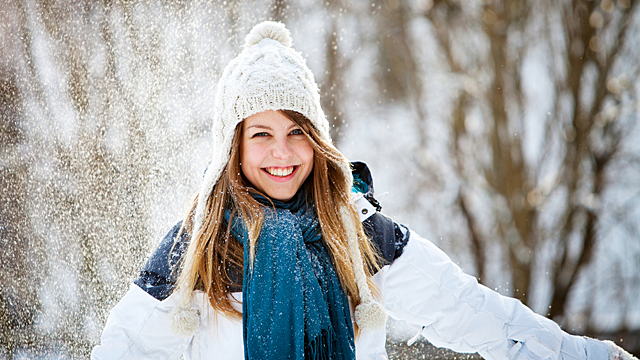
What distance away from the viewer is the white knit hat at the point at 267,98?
153 centimetres

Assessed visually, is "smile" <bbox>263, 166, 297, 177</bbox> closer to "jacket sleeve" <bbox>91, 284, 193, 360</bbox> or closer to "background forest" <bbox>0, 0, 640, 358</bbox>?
"jacket sleeve" <bbox>91, 284, 193, 360</bbox>

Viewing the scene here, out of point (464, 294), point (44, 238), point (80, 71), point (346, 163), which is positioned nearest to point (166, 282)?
point (346, 163)

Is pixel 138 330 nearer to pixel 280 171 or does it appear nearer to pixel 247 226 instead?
pixel 247 226

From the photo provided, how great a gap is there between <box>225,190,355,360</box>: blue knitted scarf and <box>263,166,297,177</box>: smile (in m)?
0.10

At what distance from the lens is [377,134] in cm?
577

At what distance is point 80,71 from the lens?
3.85m

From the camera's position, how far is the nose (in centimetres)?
155

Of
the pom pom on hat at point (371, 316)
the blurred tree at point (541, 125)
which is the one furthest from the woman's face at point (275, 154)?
the blurred tree at point (541, 125)

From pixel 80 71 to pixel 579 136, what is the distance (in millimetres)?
5053

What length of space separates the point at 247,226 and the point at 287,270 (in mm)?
195

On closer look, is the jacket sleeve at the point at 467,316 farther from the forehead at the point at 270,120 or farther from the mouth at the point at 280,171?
the forehead at the point at 270,120

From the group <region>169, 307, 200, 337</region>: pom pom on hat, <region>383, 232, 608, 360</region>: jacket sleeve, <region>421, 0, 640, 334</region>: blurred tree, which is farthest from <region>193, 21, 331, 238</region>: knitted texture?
<region>421, 0, 640, 334</region>: blurred tree

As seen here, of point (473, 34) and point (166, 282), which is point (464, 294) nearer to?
point (166, 282)

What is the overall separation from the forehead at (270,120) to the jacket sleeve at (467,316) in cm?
60
